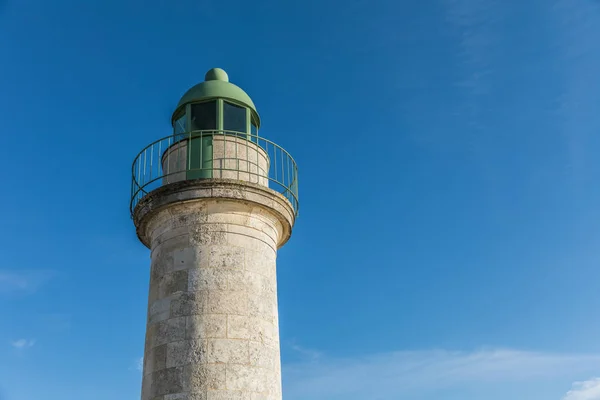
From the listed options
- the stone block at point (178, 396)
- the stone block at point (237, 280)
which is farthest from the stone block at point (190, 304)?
the stone block at point (178, 396)

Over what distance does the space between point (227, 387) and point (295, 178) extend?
176 inches

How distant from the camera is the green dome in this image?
12.5m

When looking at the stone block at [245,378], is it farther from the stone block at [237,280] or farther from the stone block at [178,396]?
the stone block at [237,280]

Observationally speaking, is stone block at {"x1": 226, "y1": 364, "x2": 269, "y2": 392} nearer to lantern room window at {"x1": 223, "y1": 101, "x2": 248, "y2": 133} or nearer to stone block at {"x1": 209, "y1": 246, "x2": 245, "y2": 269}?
stone block at {"x1": 209, "y1": 246, "x2": 245, "y2": 269}

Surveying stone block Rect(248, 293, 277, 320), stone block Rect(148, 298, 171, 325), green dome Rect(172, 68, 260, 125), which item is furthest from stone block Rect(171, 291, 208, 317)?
green dome Rect(172, 68, 260, 125)

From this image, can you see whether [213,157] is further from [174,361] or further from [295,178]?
[174,361]

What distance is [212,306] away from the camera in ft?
34.8

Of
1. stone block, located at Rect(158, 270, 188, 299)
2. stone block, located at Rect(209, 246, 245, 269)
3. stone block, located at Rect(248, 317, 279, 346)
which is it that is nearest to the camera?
stone block, located at Rect(248, 317, 279, 346)

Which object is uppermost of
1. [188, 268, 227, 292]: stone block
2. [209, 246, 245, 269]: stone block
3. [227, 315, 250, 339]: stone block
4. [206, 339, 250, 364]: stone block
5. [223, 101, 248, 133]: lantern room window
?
[223, 101, 248, 133]: lantern room window

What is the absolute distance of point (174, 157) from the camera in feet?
40.6

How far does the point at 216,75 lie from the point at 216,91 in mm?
623

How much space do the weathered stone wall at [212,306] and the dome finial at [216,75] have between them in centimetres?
292

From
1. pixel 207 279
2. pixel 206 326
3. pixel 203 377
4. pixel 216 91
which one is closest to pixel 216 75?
pixel 216 91

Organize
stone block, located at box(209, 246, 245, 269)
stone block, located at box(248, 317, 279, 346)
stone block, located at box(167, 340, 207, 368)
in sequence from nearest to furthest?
stone block, located at box(167, 340, 207, 368)
stone block, located at box(248, 317, 279, 346)
stone block, located at box(209, 246, 245, 269)
